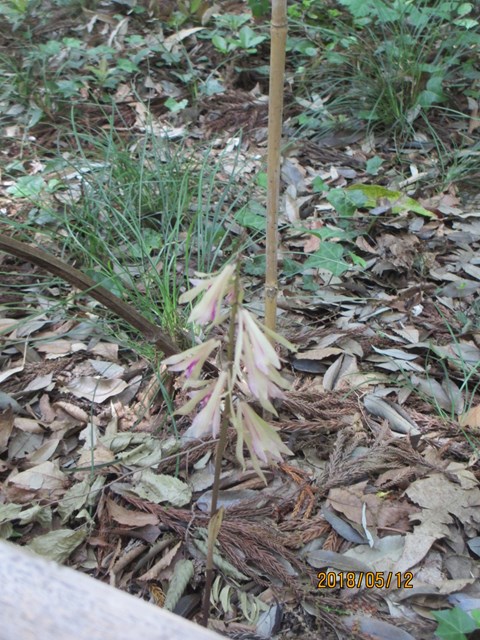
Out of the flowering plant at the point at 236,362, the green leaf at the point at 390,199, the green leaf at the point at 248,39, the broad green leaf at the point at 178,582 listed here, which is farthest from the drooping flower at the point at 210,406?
the green leaf at the point at 248,39

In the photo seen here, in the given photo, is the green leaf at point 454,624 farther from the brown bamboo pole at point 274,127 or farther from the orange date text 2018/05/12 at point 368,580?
the brown bamboo pole at point 274,127

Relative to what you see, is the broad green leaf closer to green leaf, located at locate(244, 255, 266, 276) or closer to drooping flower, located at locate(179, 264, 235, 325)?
drooping flower, located at locate(179, 264, 235, 325)

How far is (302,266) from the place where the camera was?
2.37 m

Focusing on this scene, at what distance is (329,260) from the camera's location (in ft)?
7.23

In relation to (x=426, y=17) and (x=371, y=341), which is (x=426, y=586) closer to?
(x=371, y=341)

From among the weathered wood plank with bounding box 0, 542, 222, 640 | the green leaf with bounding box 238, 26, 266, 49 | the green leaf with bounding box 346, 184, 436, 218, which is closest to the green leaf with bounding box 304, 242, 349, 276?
the green leaf with bounding box 346, 184, 436, 218

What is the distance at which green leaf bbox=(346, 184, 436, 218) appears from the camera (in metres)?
2.62

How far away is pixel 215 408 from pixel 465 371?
3.77ft

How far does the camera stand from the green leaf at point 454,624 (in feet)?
3.97

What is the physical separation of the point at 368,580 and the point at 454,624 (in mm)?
216

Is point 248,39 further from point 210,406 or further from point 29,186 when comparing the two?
point 210,406

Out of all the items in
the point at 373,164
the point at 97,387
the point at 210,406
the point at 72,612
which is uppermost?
the point at 210,406

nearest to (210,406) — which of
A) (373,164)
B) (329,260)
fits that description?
(329,260)

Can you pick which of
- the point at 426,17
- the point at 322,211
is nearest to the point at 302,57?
the point at 426,17
